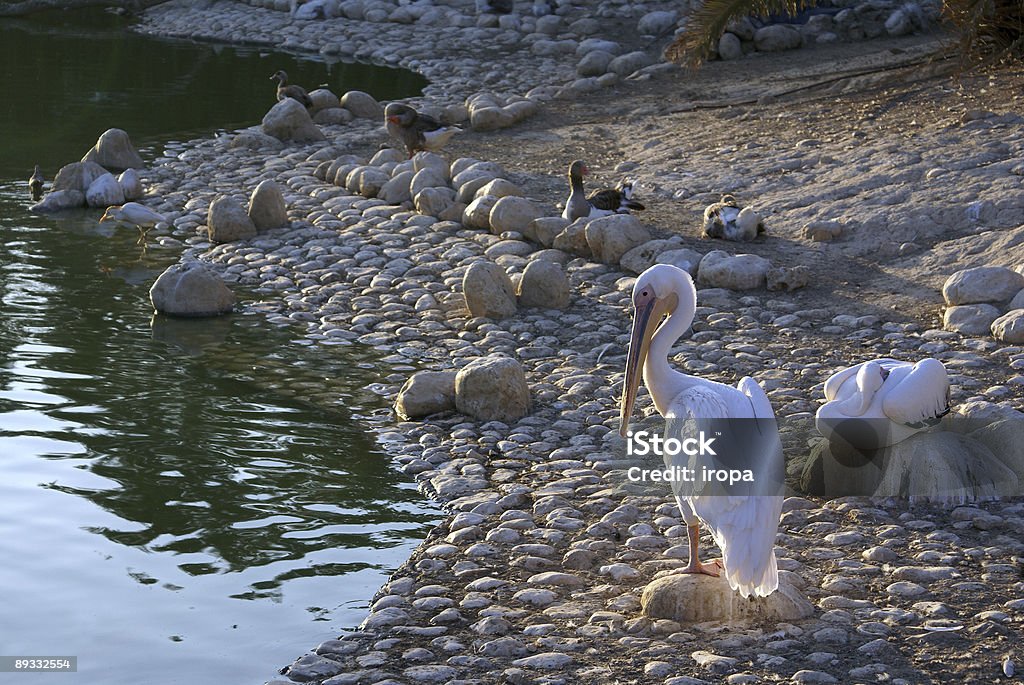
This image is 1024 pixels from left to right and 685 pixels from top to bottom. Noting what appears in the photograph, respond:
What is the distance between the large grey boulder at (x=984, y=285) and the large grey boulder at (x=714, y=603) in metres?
3.55

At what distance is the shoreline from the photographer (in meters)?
4.48

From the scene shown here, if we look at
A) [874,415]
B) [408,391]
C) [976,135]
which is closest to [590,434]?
[408,391]

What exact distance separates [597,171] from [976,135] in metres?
3.42

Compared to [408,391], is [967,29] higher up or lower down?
higher up

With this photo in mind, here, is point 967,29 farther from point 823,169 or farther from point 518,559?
point 518,559

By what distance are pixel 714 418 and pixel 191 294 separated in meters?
5.20

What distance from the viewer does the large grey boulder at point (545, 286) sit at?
8516 mm

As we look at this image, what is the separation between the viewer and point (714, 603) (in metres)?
4.65

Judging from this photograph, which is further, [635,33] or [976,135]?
[635,33]

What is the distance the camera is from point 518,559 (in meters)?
5.40

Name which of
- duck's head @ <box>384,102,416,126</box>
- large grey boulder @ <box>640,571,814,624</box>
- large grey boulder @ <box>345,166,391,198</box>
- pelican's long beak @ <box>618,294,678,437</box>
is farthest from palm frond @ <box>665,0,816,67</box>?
large grey boulder @ <box>640,571,814,624</box>

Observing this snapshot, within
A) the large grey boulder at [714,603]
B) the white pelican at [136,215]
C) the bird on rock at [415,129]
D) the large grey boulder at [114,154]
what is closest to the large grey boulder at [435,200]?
the bird on rock at [415,129]

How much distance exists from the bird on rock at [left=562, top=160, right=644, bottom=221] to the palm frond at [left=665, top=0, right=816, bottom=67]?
2924mm

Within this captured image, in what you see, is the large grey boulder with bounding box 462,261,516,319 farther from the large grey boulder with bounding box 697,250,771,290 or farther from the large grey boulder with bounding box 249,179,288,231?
the large grey boulder with bounding box 249,179,288,231
